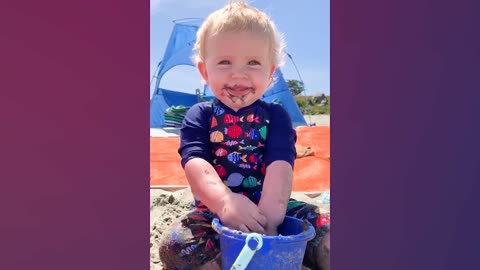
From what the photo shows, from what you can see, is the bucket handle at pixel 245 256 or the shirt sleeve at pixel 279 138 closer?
the bucket handle at pixel 245 256

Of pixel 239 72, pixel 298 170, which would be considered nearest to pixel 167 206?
pixel 239 72

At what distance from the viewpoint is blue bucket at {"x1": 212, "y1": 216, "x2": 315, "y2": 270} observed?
1.30 meters

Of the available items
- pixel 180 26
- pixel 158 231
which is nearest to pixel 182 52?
pixel 180 26

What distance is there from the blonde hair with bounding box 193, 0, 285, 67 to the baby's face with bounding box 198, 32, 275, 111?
0.08ft

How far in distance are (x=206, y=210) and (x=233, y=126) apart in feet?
1.07

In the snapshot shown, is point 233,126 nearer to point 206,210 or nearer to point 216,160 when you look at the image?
point 216,160

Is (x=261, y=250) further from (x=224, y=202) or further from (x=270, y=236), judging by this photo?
(x=224, y=202)

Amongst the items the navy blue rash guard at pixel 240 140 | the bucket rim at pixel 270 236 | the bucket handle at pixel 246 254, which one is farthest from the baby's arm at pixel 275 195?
the bucket handle at pixel 246 254

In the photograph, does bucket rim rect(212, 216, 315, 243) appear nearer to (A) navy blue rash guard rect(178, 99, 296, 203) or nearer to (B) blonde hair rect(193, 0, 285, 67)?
(A) navy blue rash guard rect(178, 99, 296, 203)

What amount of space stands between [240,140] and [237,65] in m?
0.29

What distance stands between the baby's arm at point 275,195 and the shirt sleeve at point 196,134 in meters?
0.27

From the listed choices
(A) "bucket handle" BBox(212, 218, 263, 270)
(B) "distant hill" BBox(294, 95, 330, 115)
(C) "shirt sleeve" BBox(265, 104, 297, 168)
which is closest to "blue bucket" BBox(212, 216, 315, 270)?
(A) "bucket handle" BBox(212, 218, 263, 270)

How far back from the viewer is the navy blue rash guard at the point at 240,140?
189 cm

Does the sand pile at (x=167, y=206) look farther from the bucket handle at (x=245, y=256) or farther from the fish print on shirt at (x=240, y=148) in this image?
the bucket handle at (x=245, y=256)
